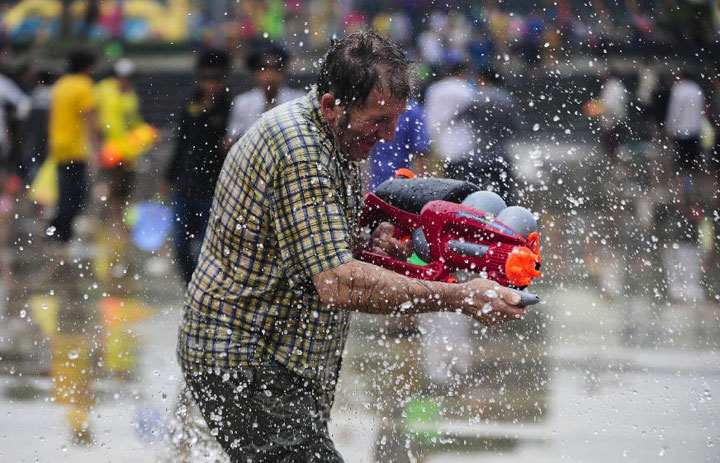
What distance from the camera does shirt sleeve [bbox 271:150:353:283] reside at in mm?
2645

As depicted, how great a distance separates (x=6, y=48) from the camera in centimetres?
2012

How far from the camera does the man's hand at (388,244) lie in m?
3.12

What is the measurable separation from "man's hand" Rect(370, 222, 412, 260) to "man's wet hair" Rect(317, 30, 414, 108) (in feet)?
1.67

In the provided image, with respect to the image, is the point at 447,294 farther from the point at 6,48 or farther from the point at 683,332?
the point at 6,48

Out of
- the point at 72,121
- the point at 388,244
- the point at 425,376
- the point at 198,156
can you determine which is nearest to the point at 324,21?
the point at 72,121

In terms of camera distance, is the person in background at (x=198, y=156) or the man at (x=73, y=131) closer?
the person in background at (x=198, y=156)

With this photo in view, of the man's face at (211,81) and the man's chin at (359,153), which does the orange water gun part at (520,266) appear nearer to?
the man's chin at (359,153)

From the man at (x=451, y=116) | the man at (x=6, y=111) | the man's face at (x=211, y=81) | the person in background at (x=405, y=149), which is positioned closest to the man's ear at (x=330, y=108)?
the person in background at (x=405, y=149)

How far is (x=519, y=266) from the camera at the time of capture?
2.79 meters

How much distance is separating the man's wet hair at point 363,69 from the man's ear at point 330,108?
0.02 meters

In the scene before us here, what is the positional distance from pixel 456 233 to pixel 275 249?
0.53 metres

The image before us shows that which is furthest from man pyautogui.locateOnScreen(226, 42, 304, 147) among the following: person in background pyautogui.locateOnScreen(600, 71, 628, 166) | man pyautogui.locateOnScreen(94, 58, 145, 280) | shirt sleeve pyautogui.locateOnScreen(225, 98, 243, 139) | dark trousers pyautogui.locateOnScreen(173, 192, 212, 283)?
person in background pyautogui.locateOnScreen(600, 71, 628, 166)

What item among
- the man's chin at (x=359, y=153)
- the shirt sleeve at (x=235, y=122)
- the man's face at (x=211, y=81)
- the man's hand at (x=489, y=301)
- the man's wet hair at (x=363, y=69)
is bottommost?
the man's hand at (x=489, y=301)

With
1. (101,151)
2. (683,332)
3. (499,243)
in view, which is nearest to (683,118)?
(683,332)
